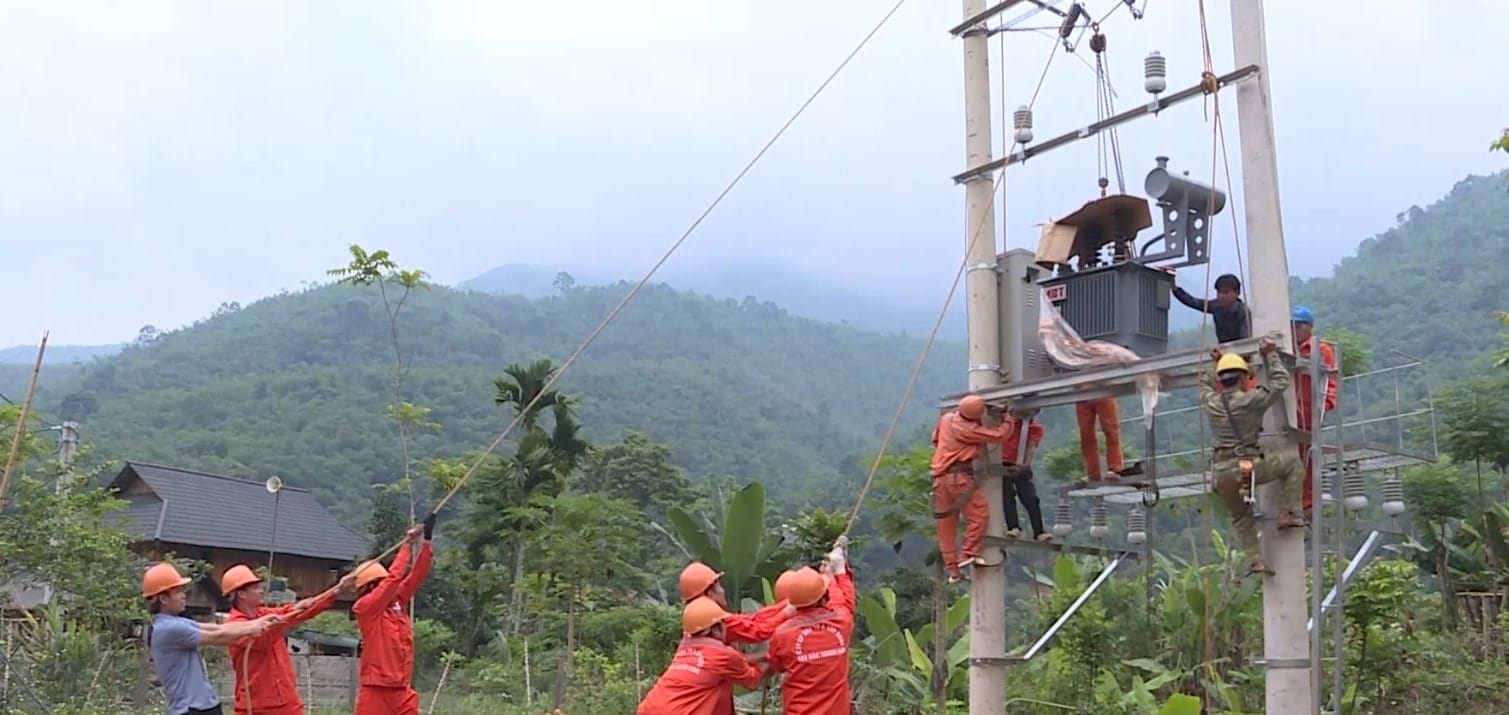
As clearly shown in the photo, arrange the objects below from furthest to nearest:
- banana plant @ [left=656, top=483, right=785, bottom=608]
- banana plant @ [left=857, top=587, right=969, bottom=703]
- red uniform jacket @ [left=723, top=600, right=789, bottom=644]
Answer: banana plant @ [left=656, top=483, right=785, bottom=608]
banana plant @ [left=857, top=587, right=969, bottom=703]
red uniform jacket @ [left=723, top=600, right=789, bottom=644]

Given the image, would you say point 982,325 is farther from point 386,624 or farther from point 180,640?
point 180,640

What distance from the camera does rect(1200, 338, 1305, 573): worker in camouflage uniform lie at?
23.5 feet

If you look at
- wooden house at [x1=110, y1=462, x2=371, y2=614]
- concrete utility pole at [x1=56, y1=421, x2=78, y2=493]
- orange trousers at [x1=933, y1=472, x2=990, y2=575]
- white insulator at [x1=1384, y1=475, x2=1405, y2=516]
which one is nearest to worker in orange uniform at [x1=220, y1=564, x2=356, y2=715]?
orange trousers at [x1=933, y1=472, x2=990, y2=575]

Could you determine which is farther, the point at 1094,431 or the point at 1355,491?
the point at 1094,431

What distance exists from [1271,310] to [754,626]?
3.45 m

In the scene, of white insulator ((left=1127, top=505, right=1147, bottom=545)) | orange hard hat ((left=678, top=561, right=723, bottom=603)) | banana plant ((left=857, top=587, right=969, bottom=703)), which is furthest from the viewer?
banana plant ((left=857, top=587, right=969, bottom=703))

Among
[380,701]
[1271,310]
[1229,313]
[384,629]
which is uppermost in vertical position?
[1229,313]

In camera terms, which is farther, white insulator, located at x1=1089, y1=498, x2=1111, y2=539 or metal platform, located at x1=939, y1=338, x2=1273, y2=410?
white insulator, located at x1=1089, y1=498, x2=1111, y2=539

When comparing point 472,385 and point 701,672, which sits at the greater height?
point 472,385

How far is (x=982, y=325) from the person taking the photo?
885 cm

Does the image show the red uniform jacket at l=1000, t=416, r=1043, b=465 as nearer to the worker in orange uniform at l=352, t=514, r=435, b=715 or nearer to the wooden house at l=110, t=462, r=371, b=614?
the worker in orange uniform at l=352, t=514, r=435, b=715

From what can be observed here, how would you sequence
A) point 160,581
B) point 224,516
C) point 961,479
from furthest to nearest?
point 224,516 < point 961,479 < point 160,581

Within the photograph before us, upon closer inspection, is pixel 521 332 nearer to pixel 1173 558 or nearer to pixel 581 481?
pixel 581 481

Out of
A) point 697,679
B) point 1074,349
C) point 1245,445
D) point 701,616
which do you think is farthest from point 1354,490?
point 697,679
